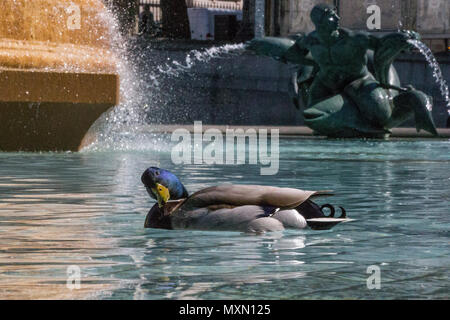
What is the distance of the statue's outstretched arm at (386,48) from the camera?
1944 centimetres

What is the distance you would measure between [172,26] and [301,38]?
55.4ft

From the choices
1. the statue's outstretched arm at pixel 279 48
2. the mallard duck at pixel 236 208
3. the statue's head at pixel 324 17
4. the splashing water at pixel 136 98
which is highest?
the statue's head at pixel 324 17

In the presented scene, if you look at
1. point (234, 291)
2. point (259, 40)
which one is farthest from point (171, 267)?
point (259, 40)

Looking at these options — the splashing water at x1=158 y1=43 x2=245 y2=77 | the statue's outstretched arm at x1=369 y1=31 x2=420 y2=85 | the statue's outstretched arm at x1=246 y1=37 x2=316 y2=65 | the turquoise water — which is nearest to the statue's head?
the statue's outstretched arm at x1=369 y1=31 x2=420 y2=85

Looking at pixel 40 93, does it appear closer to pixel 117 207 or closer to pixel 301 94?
pixel 117 207

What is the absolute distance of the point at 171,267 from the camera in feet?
18.5

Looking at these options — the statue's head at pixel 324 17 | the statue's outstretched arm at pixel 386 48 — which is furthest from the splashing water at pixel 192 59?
the statue's head at pixel 324 17

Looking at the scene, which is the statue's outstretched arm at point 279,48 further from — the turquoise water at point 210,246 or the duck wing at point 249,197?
the duck wing at point 249,197

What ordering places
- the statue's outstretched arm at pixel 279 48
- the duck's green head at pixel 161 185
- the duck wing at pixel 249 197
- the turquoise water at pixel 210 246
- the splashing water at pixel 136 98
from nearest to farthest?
the turquoise water at pixel 210 246
the duck wing at pixel 249 197
the duck's green head at pixel 161 185
the splashing water at pixel 136 98
the statue's outstretched arm at pixel 279 48

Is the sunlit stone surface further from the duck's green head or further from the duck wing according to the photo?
the duck wing

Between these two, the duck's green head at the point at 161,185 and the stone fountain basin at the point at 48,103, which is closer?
the duck's green head at the point at 161,185

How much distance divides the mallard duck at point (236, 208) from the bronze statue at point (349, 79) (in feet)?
42.4

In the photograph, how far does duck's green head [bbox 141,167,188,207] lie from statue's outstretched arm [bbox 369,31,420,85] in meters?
13.2

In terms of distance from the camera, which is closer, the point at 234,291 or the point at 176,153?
the point at 234,291
